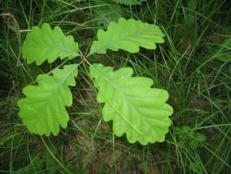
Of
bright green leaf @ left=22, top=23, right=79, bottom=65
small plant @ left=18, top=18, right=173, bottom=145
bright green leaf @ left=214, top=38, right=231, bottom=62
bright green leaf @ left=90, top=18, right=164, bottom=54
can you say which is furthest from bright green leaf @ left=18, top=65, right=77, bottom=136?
bright green leaf @ left=214, top=38, right=231, bottom=62

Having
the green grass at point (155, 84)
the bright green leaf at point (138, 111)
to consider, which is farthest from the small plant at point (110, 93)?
the green grass at point (155, 84)

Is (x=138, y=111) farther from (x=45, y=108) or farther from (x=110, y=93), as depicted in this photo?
(x=45, y=108)

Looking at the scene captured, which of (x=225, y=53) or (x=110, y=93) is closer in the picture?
(x=110, y=93)

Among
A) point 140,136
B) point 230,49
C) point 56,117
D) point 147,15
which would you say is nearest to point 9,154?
point 56,117

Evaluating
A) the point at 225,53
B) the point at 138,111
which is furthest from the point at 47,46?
the point at 225,53

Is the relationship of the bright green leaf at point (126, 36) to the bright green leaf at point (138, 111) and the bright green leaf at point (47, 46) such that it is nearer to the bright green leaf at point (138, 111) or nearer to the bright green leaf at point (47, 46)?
the bright green leaf at point (47, 46)

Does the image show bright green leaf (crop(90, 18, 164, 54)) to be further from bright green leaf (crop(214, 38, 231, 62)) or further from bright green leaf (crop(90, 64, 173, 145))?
bright green leaf (crop(214, 38, 231, 62))

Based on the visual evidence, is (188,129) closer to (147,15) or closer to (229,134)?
(229,134)
